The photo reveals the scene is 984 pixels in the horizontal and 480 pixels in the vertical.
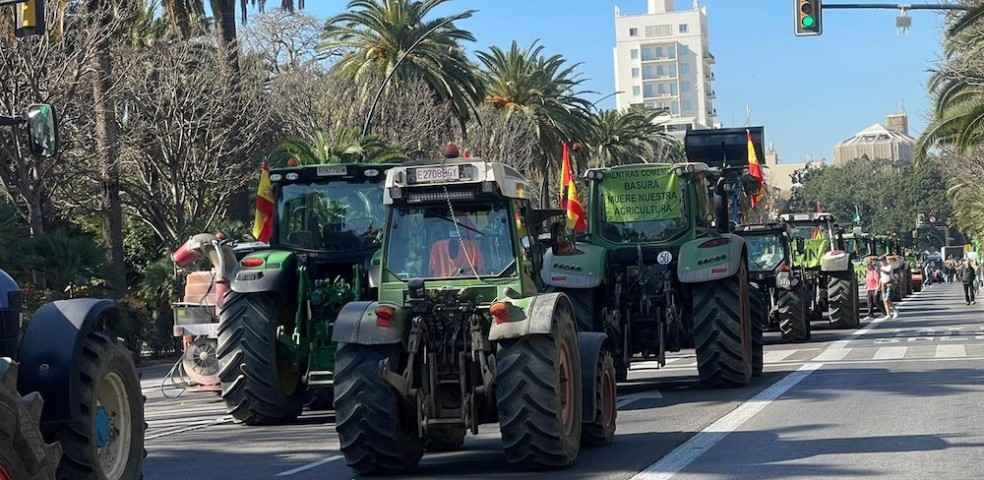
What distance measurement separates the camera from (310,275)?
1561 centimetres

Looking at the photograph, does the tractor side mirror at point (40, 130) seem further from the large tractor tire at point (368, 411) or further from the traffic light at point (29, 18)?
the traffic light at point (29, 18)

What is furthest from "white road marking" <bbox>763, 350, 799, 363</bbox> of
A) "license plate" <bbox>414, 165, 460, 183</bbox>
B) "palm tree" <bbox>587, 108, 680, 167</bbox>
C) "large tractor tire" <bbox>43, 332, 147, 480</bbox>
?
"palm tree" <bbox>587, 108, 680, 167</bbox>

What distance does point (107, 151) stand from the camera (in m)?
29.3

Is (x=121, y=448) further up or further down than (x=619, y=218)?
further down

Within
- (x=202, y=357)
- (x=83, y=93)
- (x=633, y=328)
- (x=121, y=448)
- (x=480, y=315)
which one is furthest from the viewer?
(x=83, y=93)

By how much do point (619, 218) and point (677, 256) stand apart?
1237mm

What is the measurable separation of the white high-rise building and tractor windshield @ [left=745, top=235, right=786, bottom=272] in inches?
6309

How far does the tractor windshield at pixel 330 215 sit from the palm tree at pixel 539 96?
32.3 meters

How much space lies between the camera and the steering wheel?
15.9 m

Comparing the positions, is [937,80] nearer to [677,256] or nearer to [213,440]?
[677,256]

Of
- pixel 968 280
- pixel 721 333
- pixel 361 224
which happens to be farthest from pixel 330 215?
pixel 968 280

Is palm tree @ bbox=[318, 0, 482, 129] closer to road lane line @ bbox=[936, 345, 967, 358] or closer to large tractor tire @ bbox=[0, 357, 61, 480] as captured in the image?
road lane line @ bbox=[936, 345, 967, 358]

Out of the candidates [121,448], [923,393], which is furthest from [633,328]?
[121,448]

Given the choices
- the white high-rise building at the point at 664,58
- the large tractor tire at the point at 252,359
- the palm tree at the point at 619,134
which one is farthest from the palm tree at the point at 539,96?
the white high-rise building at the point at 664,58
